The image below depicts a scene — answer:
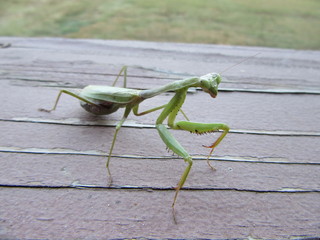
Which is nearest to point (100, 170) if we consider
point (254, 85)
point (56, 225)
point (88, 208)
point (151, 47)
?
point (88, 208)

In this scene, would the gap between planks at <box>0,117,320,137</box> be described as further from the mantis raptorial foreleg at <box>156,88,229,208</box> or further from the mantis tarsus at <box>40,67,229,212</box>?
the mantis raptorial foreleg at <box>156,88,229,208</box>

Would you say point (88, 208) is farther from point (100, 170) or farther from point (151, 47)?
point (151, 47)

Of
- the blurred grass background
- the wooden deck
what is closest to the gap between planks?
the wooden deck

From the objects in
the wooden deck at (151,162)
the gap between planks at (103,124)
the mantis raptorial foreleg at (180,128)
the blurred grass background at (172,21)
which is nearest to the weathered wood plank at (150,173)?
the wooden deck at (151,162)

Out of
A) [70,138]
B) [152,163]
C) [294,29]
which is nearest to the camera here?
[152,163]

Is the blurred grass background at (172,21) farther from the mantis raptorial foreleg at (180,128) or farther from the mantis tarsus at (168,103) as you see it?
the mantis raptorial foreleg at (180,128)

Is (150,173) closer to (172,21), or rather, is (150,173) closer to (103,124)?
(103,124)

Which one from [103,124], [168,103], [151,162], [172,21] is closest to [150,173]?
[151,162]
